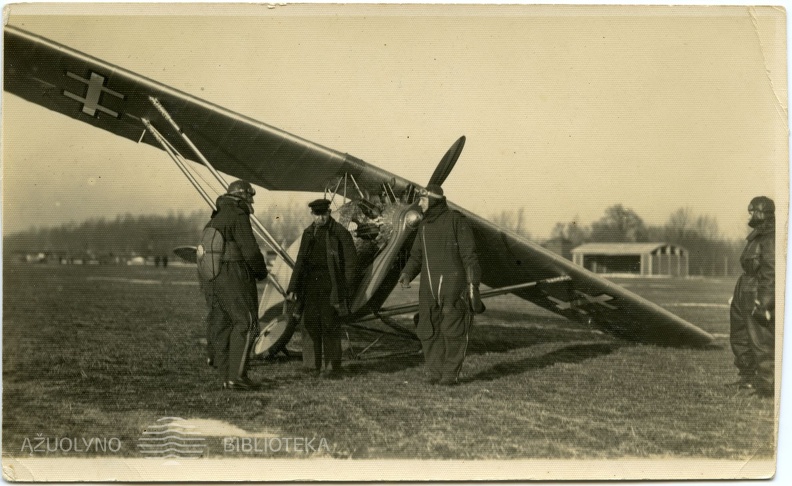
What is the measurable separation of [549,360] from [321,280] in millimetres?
2923

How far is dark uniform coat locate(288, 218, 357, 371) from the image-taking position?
625 centimetres

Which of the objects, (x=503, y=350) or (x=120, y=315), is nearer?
(x=503, y=350)

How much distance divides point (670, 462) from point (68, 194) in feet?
20.6

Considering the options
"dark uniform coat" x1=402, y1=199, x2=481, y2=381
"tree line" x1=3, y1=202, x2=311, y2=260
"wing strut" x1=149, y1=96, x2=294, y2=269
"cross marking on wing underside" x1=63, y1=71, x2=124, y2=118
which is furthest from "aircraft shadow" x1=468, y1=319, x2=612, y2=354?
"cross marking on wing underside" x1=63, y1=71, x2=124, y2=118

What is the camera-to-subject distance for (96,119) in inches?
249

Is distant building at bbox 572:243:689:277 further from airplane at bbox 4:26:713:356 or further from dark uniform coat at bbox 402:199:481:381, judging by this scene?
dark uniform coat at bbox 402:199:481:381

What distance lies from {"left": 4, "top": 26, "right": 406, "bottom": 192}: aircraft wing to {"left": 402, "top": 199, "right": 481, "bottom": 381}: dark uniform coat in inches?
35.4

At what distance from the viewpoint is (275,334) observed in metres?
6.53

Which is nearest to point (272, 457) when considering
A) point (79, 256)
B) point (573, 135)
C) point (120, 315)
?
Result: point (573, 135)

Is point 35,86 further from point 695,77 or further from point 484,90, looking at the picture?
point 695,77
